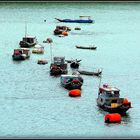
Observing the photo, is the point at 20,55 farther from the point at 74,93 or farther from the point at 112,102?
the point at 112,102

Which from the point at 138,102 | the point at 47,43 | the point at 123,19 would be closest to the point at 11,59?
the point at 47,43

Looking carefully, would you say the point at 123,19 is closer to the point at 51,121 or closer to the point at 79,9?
the point at 79,9

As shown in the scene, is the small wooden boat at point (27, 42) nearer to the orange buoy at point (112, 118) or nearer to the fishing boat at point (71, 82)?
the fishing boat at point (71, 82)

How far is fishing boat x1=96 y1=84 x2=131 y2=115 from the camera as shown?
136ft

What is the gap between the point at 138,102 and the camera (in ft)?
151

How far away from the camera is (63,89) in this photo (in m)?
51.7

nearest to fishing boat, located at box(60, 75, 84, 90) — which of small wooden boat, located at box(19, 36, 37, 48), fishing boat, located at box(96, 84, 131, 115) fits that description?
fishing boat, located at box(96, 84, 131, 115)

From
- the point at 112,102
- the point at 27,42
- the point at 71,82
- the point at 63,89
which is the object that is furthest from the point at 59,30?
the point at 112,102

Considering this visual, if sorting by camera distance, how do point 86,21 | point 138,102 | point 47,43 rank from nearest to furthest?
point 138,102 < point 47,43 < point 86,21

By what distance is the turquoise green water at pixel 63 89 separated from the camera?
35603 mm

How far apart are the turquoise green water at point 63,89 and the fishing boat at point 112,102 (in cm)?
75

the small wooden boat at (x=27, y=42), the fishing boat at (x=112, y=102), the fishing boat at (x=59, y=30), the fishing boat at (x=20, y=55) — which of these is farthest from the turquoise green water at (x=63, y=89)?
the small wooden boat at (x=27, y=42)

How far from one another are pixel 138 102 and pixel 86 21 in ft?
297

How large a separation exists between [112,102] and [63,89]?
33.1ft
